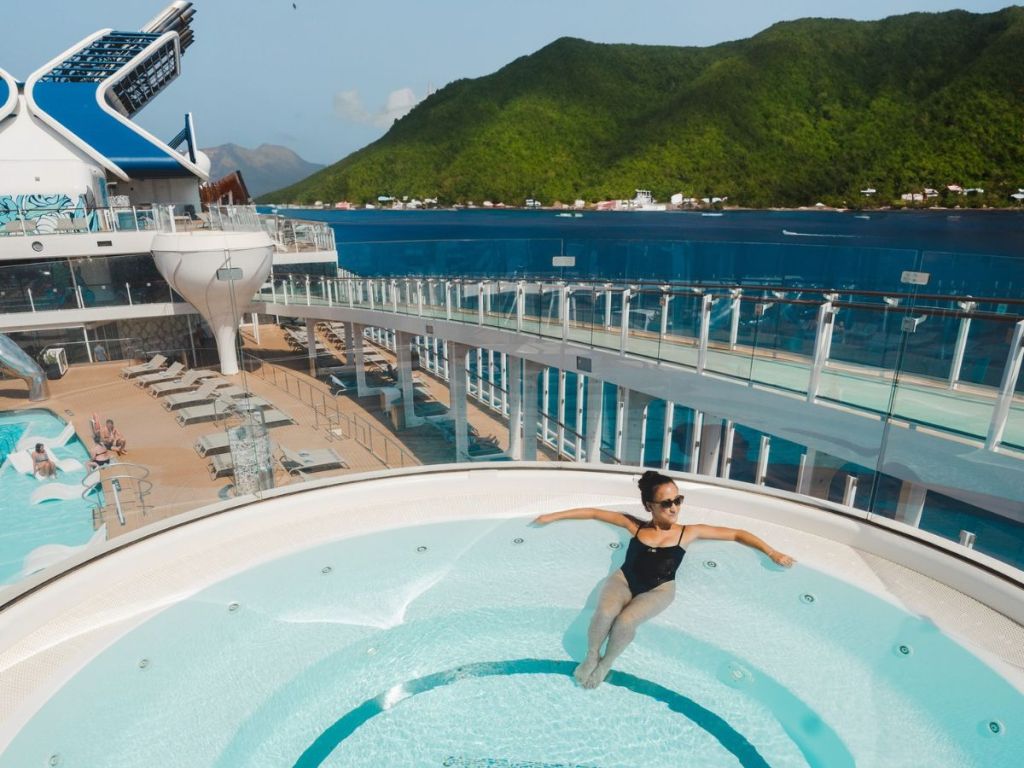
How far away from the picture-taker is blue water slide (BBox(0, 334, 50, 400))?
7.96 metres

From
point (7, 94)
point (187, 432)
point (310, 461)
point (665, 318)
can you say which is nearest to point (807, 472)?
point (665, 318)

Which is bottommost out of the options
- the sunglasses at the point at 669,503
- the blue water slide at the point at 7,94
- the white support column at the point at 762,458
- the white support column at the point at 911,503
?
the white support column at the point at 762,458

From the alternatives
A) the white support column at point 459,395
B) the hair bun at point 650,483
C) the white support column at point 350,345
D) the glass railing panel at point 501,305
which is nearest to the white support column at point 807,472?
the hair bun at point 650,483

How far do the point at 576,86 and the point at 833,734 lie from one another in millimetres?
79176

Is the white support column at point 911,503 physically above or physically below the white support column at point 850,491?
above

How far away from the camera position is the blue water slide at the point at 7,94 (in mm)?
18453

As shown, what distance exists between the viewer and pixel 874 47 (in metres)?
55.8

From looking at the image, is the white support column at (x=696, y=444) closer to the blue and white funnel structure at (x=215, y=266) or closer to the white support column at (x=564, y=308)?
the white support column at (x=564, y=308)

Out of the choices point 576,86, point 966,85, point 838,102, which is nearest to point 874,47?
point 838,102

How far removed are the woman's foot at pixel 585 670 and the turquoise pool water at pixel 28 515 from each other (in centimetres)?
343

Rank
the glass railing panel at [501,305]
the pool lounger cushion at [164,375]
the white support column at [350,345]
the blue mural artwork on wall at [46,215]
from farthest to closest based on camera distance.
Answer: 1. the blue mural artwork on wall at [46,215]
2. the white support column at [350,345]
3. the glass railing panel at [501,305]
4. the pool lounger cushion at [164,375]

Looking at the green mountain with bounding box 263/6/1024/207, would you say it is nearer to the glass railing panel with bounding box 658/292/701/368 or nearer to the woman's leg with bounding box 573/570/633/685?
the glass railing panel with bounding box 658/292/701/368

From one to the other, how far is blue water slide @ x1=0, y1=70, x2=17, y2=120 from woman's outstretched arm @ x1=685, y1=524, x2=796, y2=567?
23.3 m

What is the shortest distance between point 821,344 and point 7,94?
950 inches
